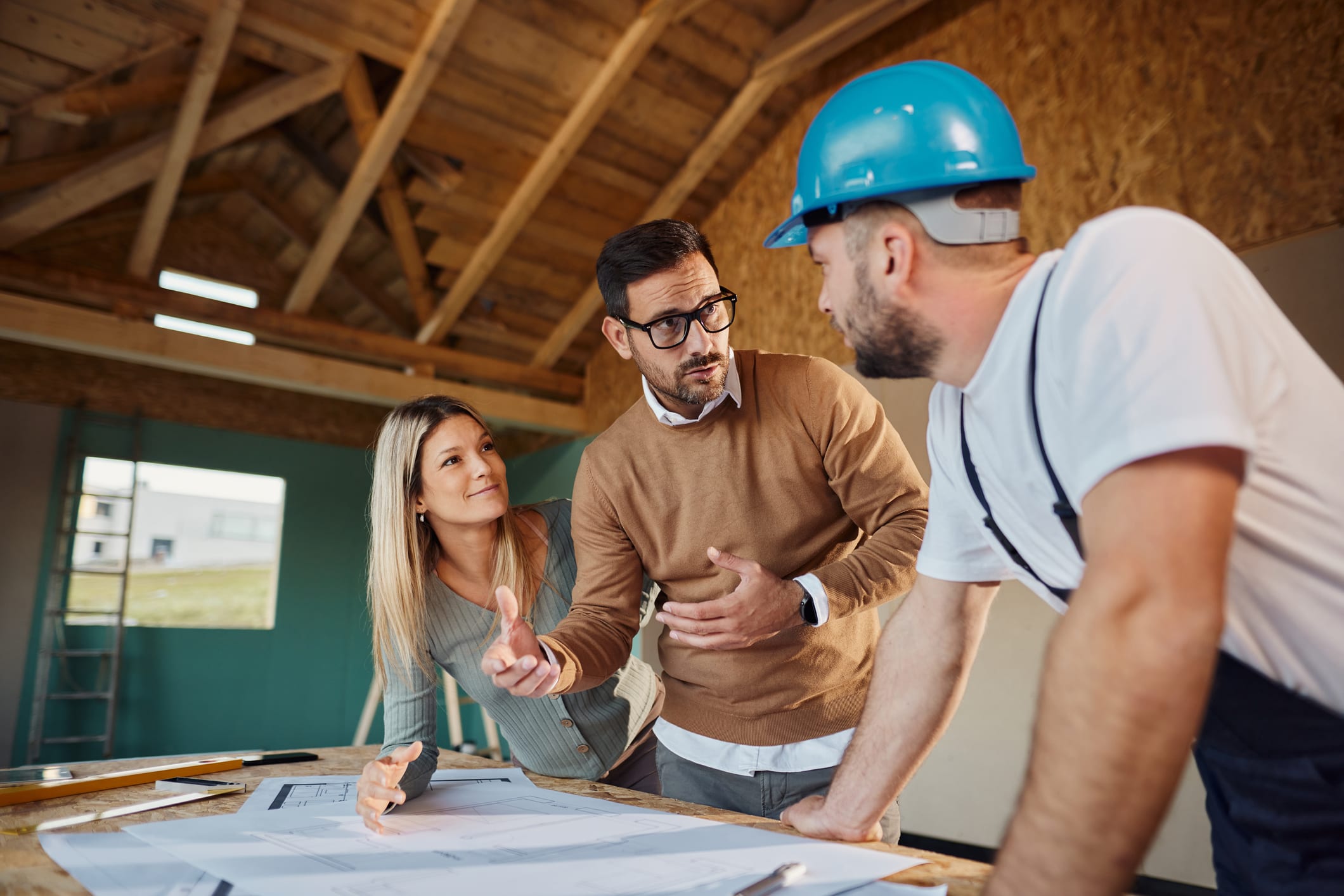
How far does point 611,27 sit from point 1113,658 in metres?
4.86

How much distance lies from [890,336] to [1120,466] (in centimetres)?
31

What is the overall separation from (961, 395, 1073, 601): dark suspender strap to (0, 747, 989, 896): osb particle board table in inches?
12.0

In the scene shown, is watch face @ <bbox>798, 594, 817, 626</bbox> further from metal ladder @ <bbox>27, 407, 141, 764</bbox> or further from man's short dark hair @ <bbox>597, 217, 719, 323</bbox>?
metal ladder @ <bbox>27, 407, 141, 764</bbox>

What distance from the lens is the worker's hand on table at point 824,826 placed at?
1.05 meters

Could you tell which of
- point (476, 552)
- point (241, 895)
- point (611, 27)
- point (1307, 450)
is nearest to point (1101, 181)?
point (611, 27)

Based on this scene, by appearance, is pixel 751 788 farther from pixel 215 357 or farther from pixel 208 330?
pixel 208 330

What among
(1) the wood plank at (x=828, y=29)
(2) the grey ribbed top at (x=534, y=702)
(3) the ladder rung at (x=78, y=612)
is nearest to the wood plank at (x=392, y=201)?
(1) the wood plank at (x=828, y=29)

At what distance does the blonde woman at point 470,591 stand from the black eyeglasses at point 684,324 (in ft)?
1.78

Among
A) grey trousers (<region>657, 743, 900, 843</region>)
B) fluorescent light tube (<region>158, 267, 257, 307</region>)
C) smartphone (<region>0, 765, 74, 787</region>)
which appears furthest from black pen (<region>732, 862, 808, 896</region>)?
fluorescent light tube (<region>158, 267, 257, 307</region>)

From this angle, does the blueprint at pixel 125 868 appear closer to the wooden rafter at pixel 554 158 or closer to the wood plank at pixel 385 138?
the wood plank at pixel 385 138

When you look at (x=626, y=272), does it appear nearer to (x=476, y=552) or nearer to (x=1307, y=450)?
(x=476, y=552)

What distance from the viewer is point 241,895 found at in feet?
2.72

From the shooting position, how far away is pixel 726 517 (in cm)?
171

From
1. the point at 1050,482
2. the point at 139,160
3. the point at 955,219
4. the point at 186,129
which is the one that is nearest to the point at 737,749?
the point at 1050,482
